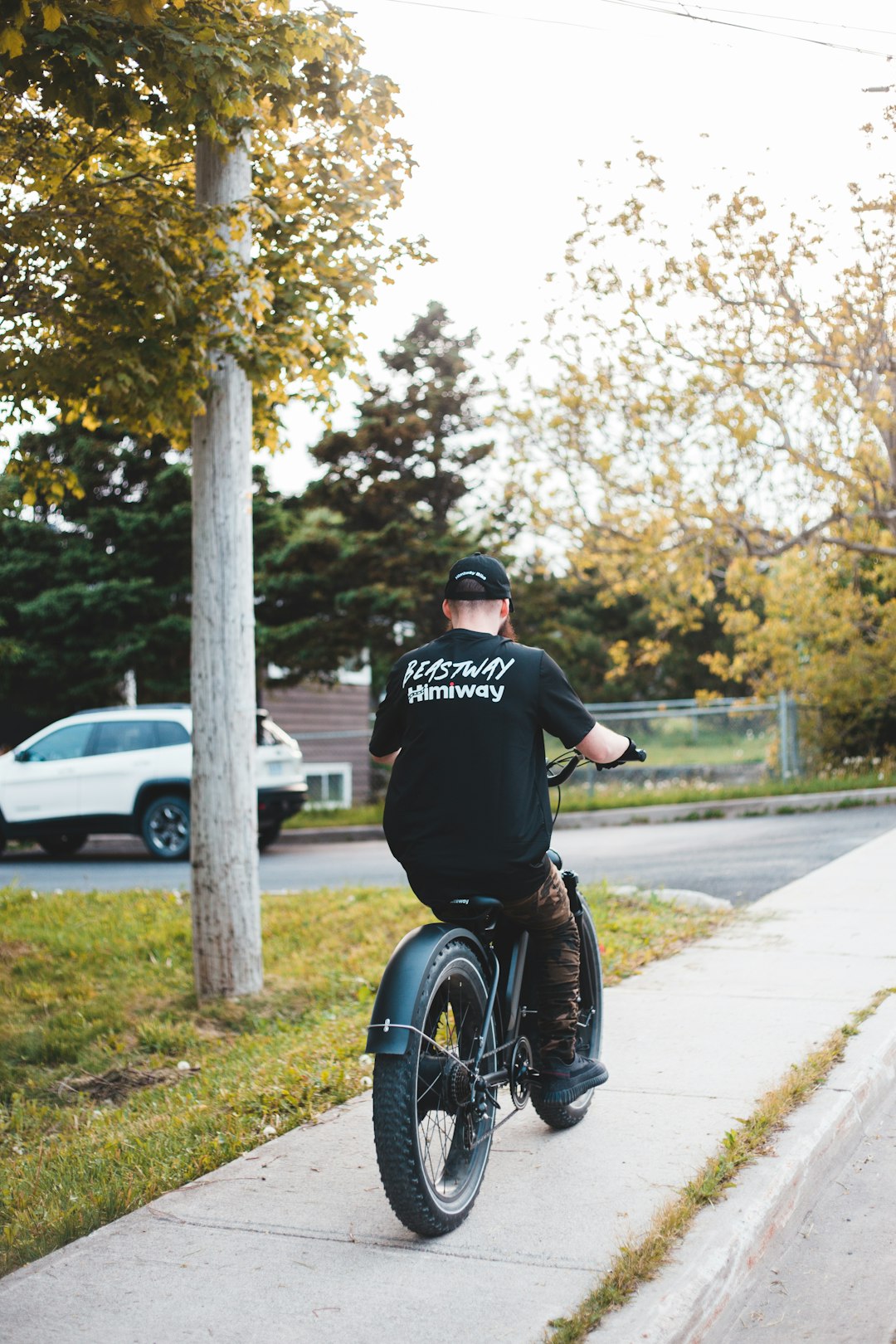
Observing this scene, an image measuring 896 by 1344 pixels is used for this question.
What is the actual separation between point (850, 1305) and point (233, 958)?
16.2ft

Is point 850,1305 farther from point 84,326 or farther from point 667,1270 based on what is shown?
point 84,326

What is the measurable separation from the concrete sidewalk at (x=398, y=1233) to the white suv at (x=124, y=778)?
10855 millimetres

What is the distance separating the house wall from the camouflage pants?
71.1ft

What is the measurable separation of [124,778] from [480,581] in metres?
13.2

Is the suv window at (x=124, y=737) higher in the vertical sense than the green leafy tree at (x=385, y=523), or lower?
lower

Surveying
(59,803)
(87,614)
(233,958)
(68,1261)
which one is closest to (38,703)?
(87,614)

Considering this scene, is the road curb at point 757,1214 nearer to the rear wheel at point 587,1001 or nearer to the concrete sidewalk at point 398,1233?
the concrete sidewalk at point 398,1233

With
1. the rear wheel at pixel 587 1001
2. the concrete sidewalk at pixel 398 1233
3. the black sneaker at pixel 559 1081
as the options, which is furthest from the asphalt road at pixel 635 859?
the black sneaker at pixel 559 1081

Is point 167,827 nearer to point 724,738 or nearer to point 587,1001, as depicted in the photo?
point 724,738

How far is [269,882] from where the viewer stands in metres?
14.0

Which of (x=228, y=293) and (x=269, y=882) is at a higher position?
(x=228, y=293)

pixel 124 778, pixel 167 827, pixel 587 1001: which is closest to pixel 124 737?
pixel 124 778

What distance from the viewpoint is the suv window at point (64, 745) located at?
56.7ft

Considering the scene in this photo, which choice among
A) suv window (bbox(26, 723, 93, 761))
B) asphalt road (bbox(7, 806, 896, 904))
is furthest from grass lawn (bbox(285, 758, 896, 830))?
suv window (bbox(26, 723, 93, 761))
